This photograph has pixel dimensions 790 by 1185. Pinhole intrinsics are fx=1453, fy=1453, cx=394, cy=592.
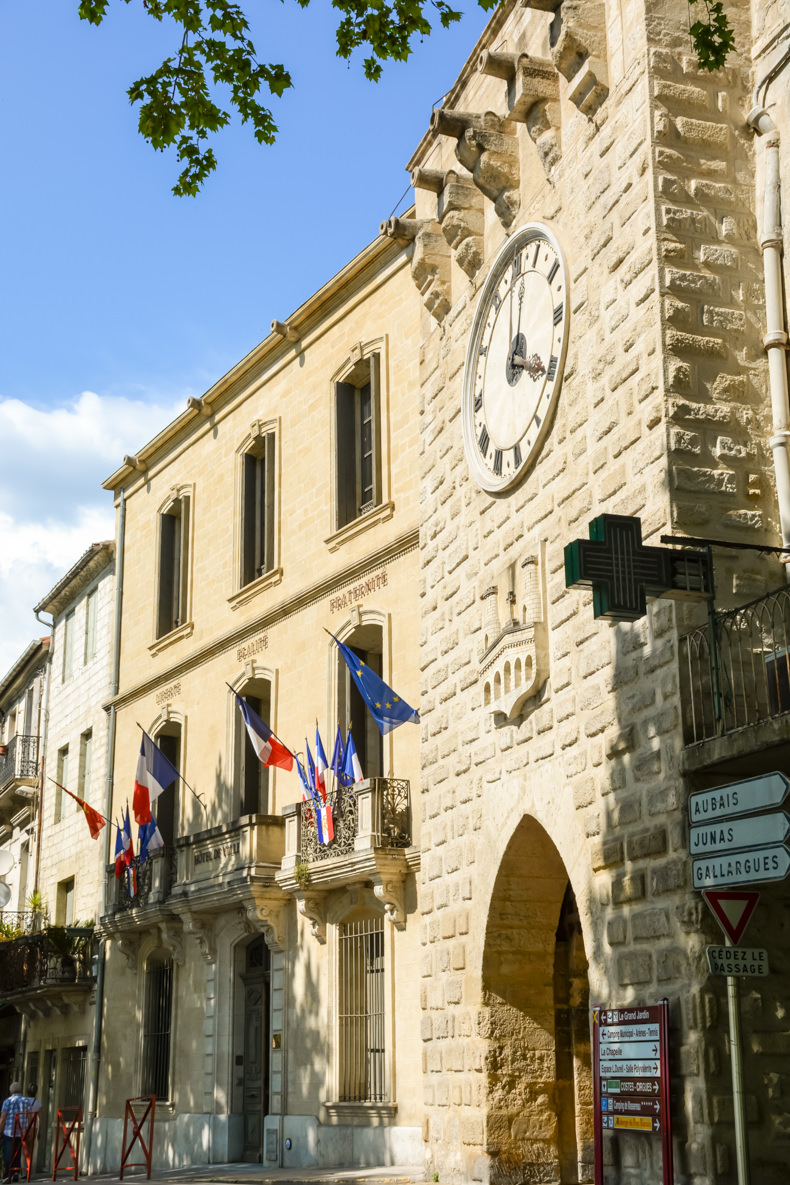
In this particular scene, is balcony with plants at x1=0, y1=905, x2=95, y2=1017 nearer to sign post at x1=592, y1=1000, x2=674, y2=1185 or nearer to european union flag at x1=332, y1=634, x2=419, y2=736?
european union flag at x1=332, y1=634, x2=419, y2=736

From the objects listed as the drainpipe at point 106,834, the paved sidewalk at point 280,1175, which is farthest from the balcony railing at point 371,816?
the drainpipe at point 106,834

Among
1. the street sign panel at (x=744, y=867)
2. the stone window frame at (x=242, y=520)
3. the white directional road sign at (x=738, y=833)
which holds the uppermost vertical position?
the stone window frame at (x=242, y=520)

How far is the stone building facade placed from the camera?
9.80m

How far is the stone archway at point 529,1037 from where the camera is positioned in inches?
490

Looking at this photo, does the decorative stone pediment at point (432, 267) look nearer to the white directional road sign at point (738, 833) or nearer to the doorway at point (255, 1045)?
the white directional road sign at point (738, 833)

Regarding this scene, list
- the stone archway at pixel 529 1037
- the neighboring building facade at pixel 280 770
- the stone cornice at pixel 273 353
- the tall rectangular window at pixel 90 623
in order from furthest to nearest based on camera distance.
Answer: the tall rectangular window at pixel 90 623
the stone cornice at pixel 273 353
the neighboring building facade at pixel 280 770
the stone archway at pixel 529 1037

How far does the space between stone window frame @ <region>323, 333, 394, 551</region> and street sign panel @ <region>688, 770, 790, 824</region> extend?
10.1 meters

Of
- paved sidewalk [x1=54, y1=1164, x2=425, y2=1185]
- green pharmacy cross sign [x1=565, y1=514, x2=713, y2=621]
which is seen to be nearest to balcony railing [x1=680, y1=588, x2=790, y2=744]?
green pharmacy cross sign [x1=565, y1=514, x2=713, y2=621]

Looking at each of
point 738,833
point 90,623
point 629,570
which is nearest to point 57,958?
point 90,623

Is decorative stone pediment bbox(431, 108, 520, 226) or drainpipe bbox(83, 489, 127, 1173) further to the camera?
drainpipe bbox(83, 489, 127, 1173)

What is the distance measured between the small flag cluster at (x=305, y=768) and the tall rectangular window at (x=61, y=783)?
4.61 meters

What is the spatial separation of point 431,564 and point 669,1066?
678cm

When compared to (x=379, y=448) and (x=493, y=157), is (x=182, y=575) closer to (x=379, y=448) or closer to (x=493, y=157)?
(x=379, y=448)

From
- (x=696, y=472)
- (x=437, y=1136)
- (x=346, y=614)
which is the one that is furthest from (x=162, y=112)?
(x=346, y=614)
